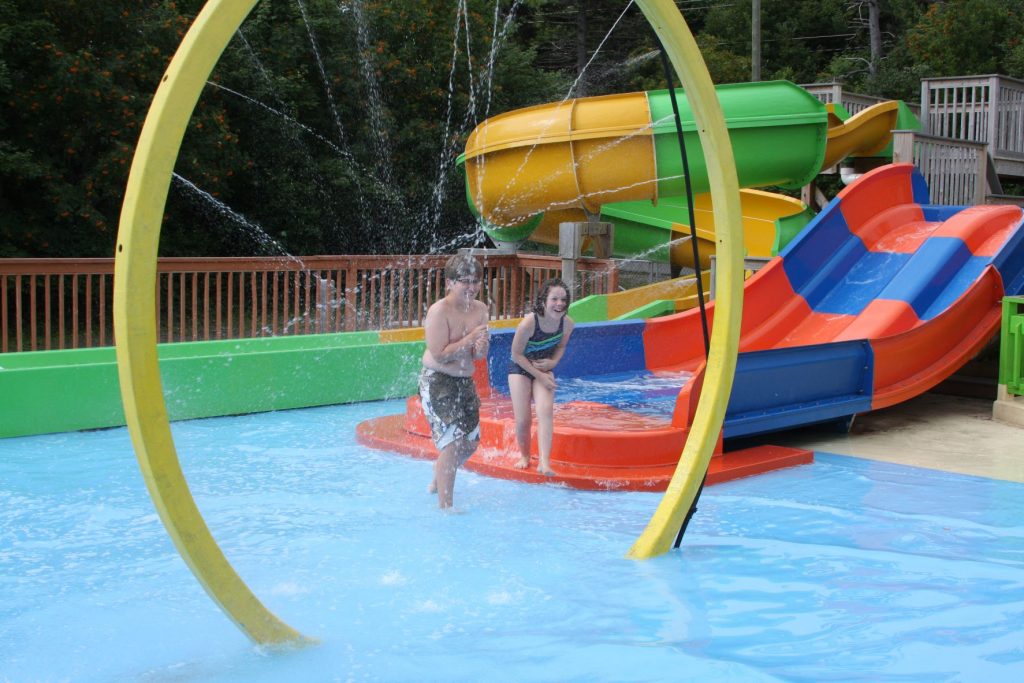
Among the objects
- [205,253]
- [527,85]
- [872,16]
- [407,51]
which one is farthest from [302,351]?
[872,16]

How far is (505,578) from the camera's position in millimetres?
4770

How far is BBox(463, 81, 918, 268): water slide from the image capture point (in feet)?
38.1

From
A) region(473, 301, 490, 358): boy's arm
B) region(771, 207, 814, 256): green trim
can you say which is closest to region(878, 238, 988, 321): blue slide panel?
region(771, 207, 814, 256): green trim

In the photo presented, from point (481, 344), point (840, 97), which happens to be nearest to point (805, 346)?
point (481, 344)

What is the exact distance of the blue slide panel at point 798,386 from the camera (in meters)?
7.21

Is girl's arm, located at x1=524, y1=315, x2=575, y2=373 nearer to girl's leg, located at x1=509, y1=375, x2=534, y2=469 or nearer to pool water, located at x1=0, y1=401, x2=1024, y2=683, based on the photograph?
girl's leg, located at x1=509, y1=375, x2=534, y2=469

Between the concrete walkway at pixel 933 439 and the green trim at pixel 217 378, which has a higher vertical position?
the green trim at pixel 217 378

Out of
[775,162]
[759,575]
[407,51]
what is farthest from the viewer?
[407,51]

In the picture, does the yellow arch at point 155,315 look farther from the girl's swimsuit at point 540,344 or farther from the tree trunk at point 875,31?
the tree trunk at point 875,31

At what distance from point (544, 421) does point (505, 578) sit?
1.73 metres

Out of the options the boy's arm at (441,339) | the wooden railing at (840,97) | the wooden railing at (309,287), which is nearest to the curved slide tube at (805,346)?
the boy's arm at (441,339)

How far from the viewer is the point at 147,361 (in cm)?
339

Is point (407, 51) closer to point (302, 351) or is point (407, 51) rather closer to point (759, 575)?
point (302, 351)

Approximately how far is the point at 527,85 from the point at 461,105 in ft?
7.64
